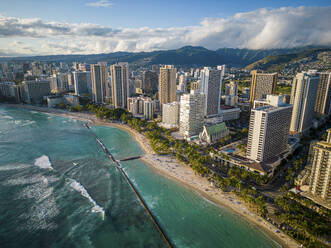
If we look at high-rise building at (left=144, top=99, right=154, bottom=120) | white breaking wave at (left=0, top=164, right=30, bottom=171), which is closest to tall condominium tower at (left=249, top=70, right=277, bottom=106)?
high-rise building at (left=144, top=99, right=154, bottom=120)

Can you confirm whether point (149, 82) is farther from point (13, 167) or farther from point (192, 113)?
point (13, 167)

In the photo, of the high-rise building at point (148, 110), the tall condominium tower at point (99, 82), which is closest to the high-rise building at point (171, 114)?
the high-rise building at point (148, 110)

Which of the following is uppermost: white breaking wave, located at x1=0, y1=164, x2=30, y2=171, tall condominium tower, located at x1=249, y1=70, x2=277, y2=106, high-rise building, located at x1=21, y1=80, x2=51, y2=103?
tall condominium tower, located at x1=249, y1=70, x2=277, y2=106

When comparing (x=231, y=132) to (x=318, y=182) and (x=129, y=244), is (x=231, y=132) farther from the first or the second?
(x=129, y=244)

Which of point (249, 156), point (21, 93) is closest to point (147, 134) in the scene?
point (249, 156)

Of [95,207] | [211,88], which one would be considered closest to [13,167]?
[95,207]

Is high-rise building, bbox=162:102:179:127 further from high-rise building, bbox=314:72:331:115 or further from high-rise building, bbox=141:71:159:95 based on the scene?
high-rise building, bbox=141:71:159:95

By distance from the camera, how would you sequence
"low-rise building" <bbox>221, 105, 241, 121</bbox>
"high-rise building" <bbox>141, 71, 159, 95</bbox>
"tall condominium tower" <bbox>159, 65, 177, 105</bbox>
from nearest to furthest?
"low-rise building" <bbox>221, 105, 241, 121</bbox>
"tall condominium tower" <bbox>159, 65, 177, 105</bbox>
"high-rise building" <bbox>141, 71, 159, 95</bbox>

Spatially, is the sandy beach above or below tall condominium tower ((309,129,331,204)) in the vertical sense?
below
